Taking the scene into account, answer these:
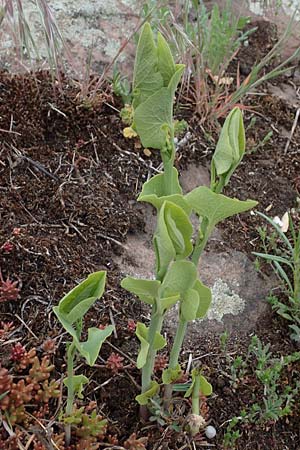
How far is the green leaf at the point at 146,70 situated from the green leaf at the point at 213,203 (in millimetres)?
201

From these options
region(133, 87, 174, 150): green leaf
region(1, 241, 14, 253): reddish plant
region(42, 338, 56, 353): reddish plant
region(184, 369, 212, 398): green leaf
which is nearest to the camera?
region(133, 87, 174, 150): green leaf

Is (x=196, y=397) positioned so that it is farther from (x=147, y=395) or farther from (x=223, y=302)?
(x=223, y=302)

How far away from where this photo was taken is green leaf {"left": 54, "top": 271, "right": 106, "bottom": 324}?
3.73ft

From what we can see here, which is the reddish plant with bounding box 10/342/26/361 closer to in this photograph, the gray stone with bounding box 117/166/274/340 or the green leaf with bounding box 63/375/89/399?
the green leaf with bounding box 63/375/89/399

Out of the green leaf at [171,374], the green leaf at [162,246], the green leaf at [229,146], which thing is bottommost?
the green leaf at [171,374]

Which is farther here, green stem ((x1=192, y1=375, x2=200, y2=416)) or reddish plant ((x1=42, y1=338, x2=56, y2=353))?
reddish plant ((x1=42, y1=338, x2=56, y2=353))

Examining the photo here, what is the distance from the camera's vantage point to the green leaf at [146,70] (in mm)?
1135

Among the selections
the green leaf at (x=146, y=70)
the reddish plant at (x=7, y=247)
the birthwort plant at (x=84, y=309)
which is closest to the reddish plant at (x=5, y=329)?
the reddish plant at (x=7, y=247)

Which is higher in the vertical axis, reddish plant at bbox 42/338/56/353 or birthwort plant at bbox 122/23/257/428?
birthwort plant at bbox 122/23/257/428

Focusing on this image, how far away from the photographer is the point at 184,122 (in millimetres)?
2184

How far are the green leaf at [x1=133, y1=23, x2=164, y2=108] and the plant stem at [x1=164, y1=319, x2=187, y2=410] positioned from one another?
0.45 m

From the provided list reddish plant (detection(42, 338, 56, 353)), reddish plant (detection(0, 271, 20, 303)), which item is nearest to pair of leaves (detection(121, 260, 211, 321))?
reddish plant (detection(42, 338, 56, 353))

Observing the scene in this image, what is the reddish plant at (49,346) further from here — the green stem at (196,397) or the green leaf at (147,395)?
the green stem at (196,397)

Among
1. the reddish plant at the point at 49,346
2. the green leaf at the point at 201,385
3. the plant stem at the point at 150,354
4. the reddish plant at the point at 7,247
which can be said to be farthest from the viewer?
the reddish plant at the point at 7,247
